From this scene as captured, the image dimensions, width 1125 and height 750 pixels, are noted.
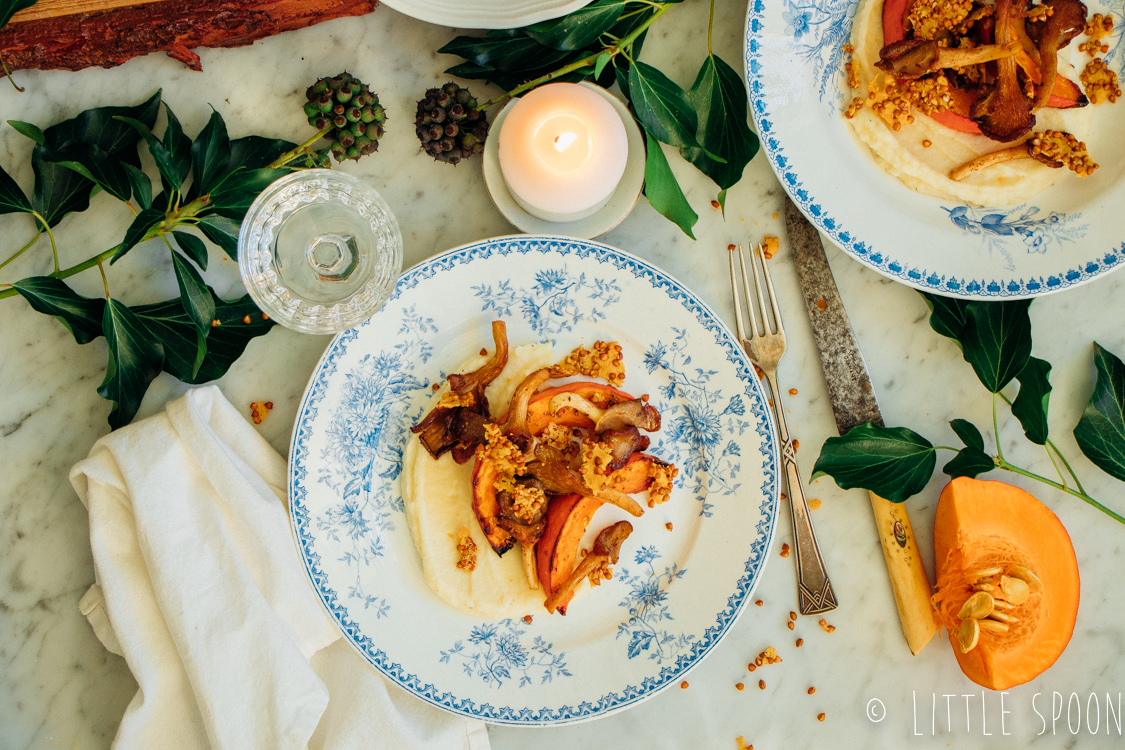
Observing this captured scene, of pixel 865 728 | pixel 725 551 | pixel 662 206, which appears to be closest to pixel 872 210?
pixel 662 206

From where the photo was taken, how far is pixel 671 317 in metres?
1.21

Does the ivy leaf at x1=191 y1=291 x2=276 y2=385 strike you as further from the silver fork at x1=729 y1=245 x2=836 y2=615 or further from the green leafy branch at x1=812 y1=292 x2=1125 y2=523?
the green leafy branch at x1=812 y1=292 x2=1125 y2=523

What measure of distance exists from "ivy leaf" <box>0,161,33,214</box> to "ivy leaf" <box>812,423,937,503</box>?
1448 mm

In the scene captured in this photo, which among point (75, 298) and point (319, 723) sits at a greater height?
point (75, 298)

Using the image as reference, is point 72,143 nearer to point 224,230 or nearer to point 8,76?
point 8,76

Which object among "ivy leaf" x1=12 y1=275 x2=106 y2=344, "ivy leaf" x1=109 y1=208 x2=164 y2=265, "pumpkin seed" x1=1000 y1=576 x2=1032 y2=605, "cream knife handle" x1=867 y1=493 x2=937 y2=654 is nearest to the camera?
"ivy leaf" x1=109 y1=208 x2=164 y2=265

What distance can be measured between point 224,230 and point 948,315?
51.2 inches

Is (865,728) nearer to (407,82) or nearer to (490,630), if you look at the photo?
(490,630)

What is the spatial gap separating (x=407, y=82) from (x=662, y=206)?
0.53 m

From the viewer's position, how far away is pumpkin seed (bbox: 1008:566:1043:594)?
1214 mm

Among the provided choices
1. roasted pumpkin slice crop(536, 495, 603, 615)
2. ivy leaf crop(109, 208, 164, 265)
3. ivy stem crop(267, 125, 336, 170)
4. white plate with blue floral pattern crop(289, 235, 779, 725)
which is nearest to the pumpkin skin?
white plate with blue floral pattern crop(289, 235, 779, 725)

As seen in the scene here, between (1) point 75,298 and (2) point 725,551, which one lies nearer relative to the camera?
(1) point 75,298

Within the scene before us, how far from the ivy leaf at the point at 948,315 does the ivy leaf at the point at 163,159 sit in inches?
53.5

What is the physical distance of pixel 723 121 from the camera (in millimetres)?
1174
